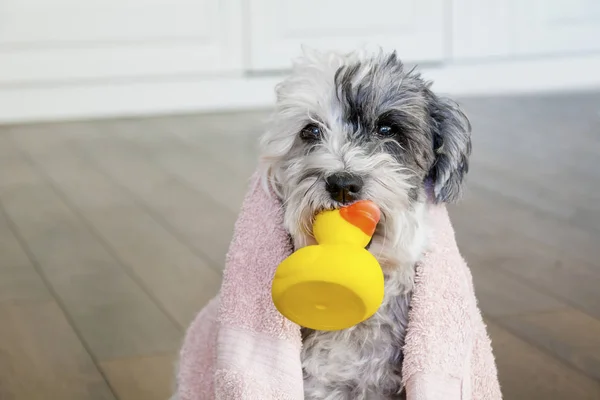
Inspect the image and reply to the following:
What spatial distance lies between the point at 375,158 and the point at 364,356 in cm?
24

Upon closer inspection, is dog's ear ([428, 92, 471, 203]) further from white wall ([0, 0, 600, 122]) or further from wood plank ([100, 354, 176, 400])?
white wall ([0, 0, 600, 122])

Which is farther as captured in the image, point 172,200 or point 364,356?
point 172,200

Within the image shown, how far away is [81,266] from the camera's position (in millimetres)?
2168

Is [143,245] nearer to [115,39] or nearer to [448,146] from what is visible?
[448,146]

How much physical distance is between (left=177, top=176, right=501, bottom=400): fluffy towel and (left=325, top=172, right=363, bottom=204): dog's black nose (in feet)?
0.36

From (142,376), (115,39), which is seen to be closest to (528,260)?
(142,376)

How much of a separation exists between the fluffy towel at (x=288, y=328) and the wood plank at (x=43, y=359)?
0.51m

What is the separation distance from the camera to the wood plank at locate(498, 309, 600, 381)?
161cm

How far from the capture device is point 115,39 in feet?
12.4

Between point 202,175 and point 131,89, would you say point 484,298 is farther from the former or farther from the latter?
point 131,89

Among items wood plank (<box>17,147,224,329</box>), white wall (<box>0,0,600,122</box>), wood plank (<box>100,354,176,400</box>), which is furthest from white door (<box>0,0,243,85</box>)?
wood plank (<box>100,354,176,400</box>)

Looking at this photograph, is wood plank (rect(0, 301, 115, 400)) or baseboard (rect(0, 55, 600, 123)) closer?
wood plank (rect(0, 301, 115, 400))

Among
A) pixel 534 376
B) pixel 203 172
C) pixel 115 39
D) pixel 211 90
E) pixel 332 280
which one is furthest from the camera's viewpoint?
pixel 211 90

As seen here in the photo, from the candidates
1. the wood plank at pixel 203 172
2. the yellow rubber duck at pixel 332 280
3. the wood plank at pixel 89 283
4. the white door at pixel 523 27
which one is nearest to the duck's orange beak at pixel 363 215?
the yellow rubber duck at pixel 332 280
